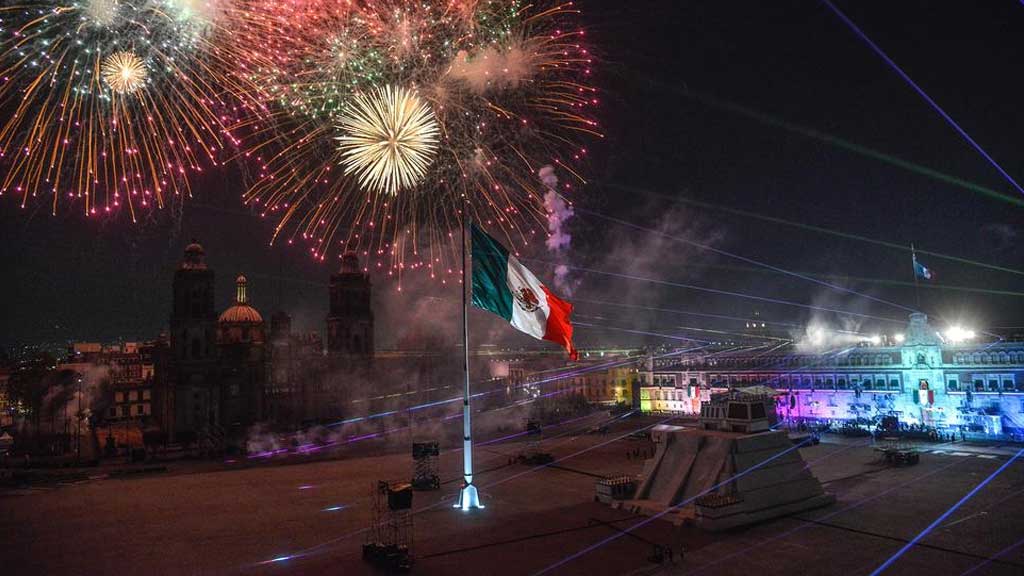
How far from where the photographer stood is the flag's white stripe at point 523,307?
21.3m

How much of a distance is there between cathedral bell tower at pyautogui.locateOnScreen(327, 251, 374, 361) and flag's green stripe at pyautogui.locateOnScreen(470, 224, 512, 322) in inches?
2352

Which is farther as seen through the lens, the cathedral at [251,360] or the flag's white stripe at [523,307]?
the cathedral at [251,360]

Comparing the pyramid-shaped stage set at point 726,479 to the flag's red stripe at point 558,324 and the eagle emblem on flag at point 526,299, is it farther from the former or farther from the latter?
the eagle emblem on flag at point 526,299

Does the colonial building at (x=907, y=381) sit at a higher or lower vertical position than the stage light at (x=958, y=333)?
lower

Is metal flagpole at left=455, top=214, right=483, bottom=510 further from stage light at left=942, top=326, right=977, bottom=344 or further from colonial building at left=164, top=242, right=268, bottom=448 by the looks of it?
stage light at left=942, top=326, right=977, bottom=344

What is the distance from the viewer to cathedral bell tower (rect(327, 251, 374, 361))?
7875cm

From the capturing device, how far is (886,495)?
26875 millimetres

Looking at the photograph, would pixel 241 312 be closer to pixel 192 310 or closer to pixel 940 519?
pixel 192 310

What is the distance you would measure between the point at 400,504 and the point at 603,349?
101615 mm

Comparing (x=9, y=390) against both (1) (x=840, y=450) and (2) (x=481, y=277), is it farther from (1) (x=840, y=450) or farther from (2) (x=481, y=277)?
(1) (x=840, y=450)

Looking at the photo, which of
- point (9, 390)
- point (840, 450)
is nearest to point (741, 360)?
point (840, 450)

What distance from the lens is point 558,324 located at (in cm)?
2195

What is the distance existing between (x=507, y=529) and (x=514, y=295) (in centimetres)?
840

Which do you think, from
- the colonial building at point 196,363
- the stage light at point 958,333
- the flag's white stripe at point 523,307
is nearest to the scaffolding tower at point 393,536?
the flag's white stripe at point 523,307
